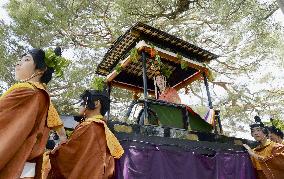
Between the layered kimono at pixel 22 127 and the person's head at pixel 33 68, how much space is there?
0.23 meters

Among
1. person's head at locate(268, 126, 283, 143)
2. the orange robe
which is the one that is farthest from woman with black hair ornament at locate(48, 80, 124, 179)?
person's head at locate(268, 126, 283, 143)

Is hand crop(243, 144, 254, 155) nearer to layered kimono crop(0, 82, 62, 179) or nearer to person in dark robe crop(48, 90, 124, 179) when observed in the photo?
person in dark robe crop(48, 90, 124, 179)

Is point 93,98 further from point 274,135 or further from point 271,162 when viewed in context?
point 274,135

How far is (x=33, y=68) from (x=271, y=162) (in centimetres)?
517

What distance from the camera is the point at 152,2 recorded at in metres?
10.6

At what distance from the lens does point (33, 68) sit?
333 centimetres

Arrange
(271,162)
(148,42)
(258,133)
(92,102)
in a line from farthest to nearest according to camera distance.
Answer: (148,42) < (258,133) < (271,162) < (92,102)

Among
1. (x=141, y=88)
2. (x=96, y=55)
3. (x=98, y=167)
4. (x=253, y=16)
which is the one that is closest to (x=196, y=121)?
(x=141, y=88)

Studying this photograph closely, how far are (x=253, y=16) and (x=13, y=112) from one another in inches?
374

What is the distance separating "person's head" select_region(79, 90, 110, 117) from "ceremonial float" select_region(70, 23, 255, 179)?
882mm

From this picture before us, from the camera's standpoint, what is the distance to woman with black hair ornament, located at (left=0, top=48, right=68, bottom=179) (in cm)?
262

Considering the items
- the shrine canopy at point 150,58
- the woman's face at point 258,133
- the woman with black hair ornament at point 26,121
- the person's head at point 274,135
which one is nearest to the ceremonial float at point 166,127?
the shrine canopy at point 150,58

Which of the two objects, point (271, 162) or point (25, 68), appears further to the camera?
point (271, 162)

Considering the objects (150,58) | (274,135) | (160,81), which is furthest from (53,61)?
(274,135)
